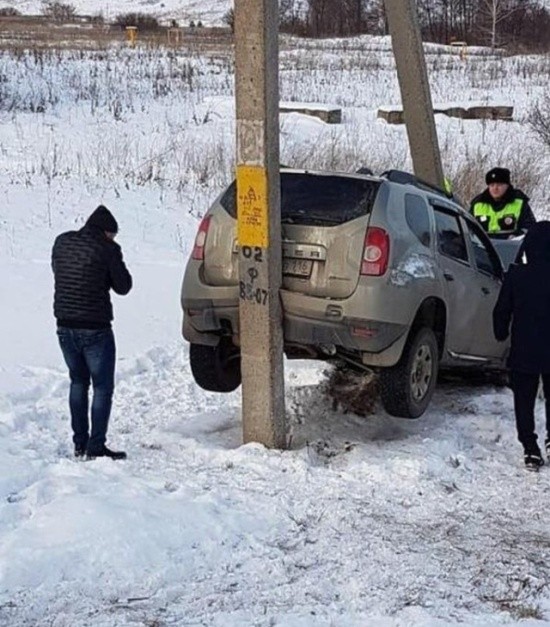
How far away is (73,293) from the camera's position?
6062 millimetres

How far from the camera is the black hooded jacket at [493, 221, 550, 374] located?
21.2 feet

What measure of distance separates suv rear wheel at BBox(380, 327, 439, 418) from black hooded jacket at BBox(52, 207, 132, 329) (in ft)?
6.46

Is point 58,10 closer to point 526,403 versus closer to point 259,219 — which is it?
point 259,219

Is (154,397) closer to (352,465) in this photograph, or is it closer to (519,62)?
(352,465)

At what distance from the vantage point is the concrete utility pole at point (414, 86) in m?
10.8

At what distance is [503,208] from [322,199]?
12.4 feet

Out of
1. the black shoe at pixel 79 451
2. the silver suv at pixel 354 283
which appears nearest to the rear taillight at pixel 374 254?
the silver suv at pixel 354 283

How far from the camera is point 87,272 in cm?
604

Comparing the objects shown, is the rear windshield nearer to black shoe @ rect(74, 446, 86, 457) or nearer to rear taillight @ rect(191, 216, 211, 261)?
rear taillight @ rect(191, 216, 211, 261)

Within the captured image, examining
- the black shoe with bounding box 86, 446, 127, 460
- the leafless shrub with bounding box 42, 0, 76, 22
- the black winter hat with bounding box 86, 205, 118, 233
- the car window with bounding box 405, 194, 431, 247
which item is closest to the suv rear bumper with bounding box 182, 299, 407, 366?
the car window with bounding box 405, 194, 431, 247

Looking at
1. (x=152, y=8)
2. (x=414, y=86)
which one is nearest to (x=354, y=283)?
(x=414, y=86)

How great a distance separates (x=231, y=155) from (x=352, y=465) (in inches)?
451

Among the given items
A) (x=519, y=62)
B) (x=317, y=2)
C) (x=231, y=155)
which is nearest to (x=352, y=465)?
(x=231, y=155)

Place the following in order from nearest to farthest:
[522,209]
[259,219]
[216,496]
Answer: [216,496] → [259,219] → [522,209]
